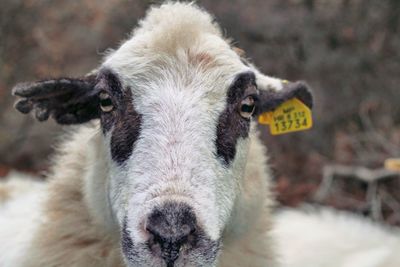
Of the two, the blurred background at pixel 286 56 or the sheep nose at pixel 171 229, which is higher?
the blurred background at pixel 286 56

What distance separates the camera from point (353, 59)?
11688 millimetres

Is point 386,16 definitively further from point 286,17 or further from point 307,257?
point 307,257

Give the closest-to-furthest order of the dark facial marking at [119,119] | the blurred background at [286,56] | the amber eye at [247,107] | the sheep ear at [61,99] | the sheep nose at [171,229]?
the sheep nose at [171,229]
the dark facial marking at [119,119]
the amber eye at [247,107]
the sheep ear at [61,99]
the blurred background at [286,56]

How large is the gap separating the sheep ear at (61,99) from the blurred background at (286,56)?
5776mm

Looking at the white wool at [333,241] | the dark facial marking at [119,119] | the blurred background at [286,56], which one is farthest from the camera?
the blurred background at [286,56]

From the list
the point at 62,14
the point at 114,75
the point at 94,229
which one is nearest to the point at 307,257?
the point at 94,229

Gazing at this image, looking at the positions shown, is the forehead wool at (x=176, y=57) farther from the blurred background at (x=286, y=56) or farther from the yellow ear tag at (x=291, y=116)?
the blurred background at (x=286, y=56)

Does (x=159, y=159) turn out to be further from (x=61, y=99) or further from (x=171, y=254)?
(x=61, y=99)

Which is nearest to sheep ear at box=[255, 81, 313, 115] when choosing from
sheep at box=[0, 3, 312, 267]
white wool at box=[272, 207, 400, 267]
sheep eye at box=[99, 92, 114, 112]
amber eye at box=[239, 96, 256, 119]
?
sheep at box=[0, 3, 312, 267]

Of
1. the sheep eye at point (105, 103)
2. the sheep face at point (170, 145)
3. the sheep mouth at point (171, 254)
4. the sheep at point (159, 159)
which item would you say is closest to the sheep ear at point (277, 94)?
the sheep at point (159, 159)

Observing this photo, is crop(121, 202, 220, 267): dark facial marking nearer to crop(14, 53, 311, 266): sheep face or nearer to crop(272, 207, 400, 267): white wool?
crop(14, 53, 311, 266): sheep face

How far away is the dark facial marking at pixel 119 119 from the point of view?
12.4 feet

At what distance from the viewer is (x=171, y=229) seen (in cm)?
327

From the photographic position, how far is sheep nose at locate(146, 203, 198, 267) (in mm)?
3270
